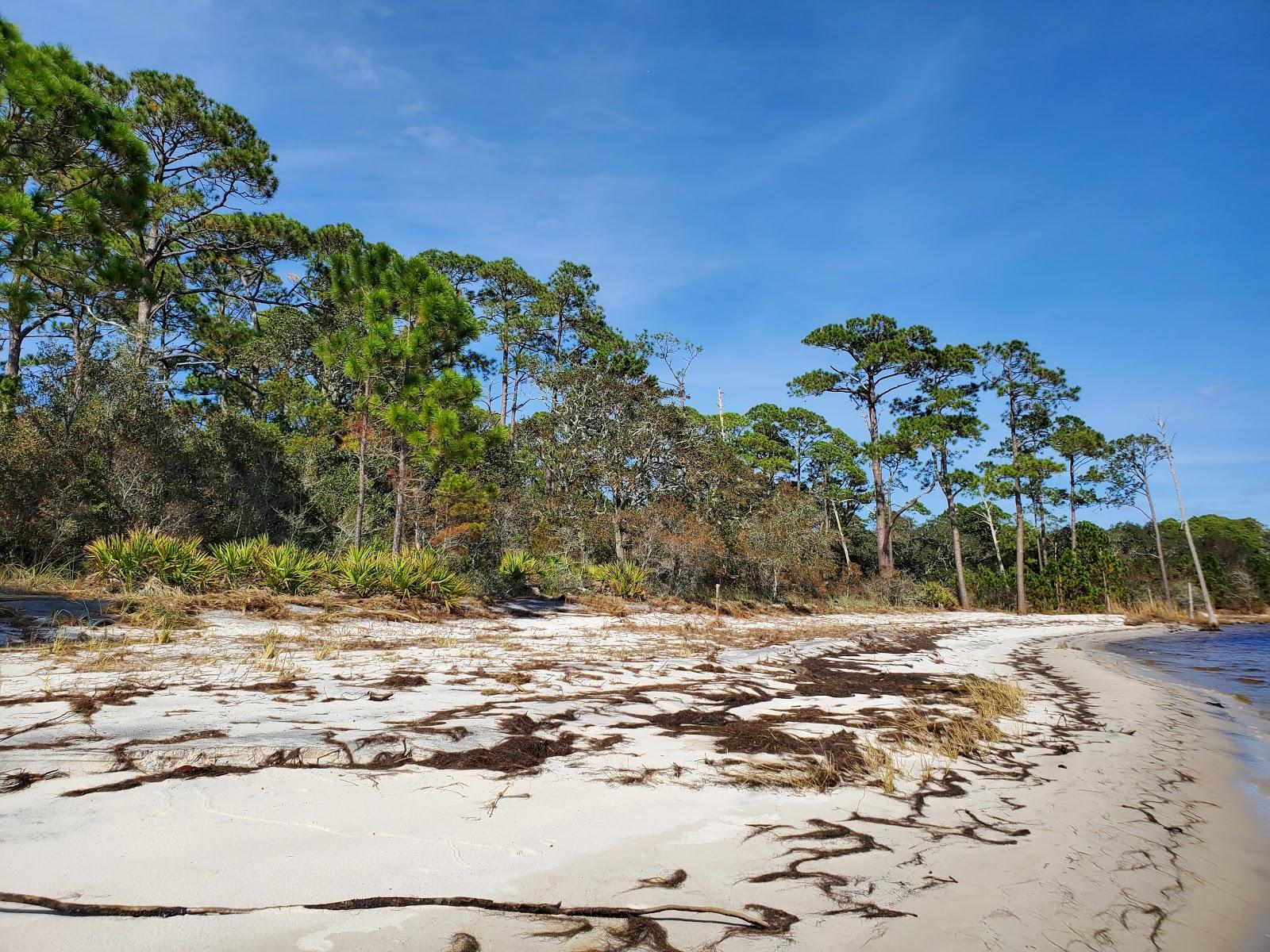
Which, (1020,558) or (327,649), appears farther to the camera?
(1020,558)

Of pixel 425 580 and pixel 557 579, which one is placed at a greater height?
pixel 557 579

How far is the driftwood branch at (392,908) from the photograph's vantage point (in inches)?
60.7

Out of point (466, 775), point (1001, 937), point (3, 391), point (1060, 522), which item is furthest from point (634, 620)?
point (1060, 522)

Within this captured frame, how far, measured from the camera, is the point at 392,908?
1.69 meters

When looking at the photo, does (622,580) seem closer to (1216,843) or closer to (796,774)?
(796,774)

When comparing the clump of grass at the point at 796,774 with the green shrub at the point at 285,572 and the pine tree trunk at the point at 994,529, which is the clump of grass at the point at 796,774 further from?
the pine tree trunk at the point at 994,529

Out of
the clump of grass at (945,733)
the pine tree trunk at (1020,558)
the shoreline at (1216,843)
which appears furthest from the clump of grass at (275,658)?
the pine tree trunk at (1020,558)

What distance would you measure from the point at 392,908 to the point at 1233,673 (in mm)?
13992

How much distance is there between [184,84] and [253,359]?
840 centimetres

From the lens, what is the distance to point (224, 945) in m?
1.46

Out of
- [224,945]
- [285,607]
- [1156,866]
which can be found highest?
[285,607]

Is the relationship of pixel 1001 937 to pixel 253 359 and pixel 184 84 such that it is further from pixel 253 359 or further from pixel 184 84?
pixel 253 359

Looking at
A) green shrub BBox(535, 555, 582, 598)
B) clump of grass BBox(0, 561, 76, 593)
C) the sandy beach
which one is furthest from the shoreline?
green shrub BBox(535, 555, 582, 598)

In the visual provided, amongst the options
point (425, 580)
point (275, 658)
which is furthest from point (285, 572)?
point (275, 658)
